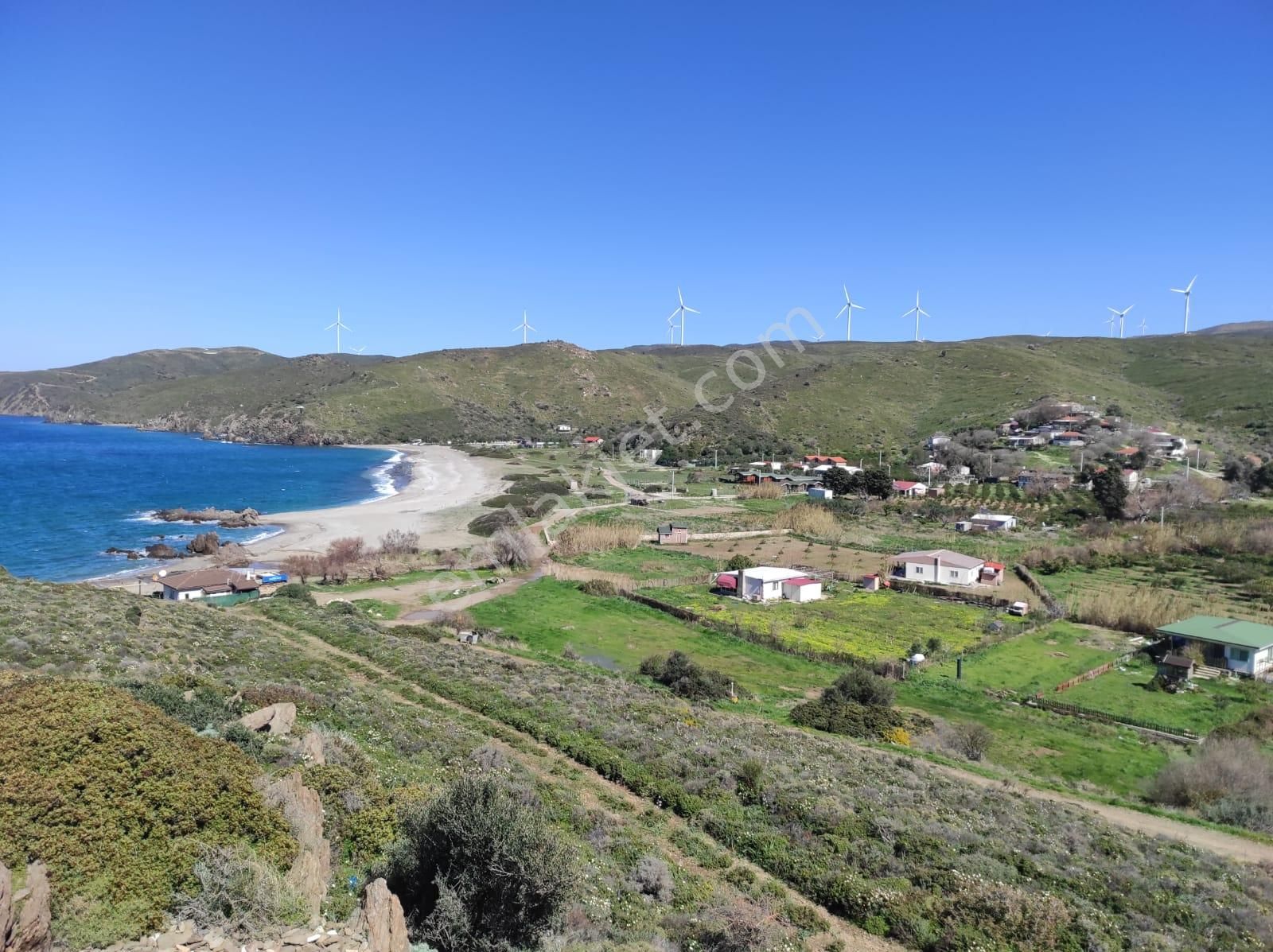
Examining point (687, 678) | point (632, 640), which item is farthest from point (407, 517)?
point (687, 678)

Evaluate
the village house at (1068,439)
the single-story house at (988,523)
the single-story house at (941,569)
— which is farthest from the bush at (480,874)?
the village house at (1068,439)

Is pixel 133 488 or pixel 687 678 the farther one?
pixel 133 488

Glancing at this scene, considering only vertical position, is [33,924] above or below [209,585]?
above

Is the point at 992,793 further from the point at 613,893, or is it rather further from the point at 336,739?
the point at 336,739

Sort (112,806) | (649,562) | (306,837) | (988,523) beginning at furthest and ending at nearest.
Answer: (988,523) → (649,562) → (306,837) → (112,806)

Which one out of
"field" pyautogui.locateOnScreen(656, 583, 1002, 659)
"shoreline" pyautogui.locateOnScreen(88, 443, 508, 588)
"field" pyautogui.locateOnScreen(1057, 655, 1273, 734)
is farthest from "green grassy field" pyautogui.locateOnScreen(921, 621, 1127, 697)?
"shoreline" pyautogui.locateOnScreen(88, 443, 508, 588)

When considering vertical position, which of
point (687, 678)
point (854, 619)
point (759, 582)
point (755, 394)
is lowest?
point (854, 619)

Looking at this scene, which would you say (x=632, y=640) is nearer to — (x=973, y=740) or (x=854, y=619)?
(x=854, y=619)

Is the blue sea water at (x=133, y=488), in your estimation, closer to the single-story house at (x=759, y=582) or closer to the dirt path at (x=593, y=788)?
the dirt path at (x=593, y=788)

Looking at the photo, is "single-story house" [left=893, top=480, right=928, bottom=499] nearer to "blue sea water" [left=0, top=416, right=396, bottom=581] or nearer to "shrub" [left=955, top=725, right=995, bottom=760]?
"shrub" [left=955, top=725, right=995, bottom=760]
